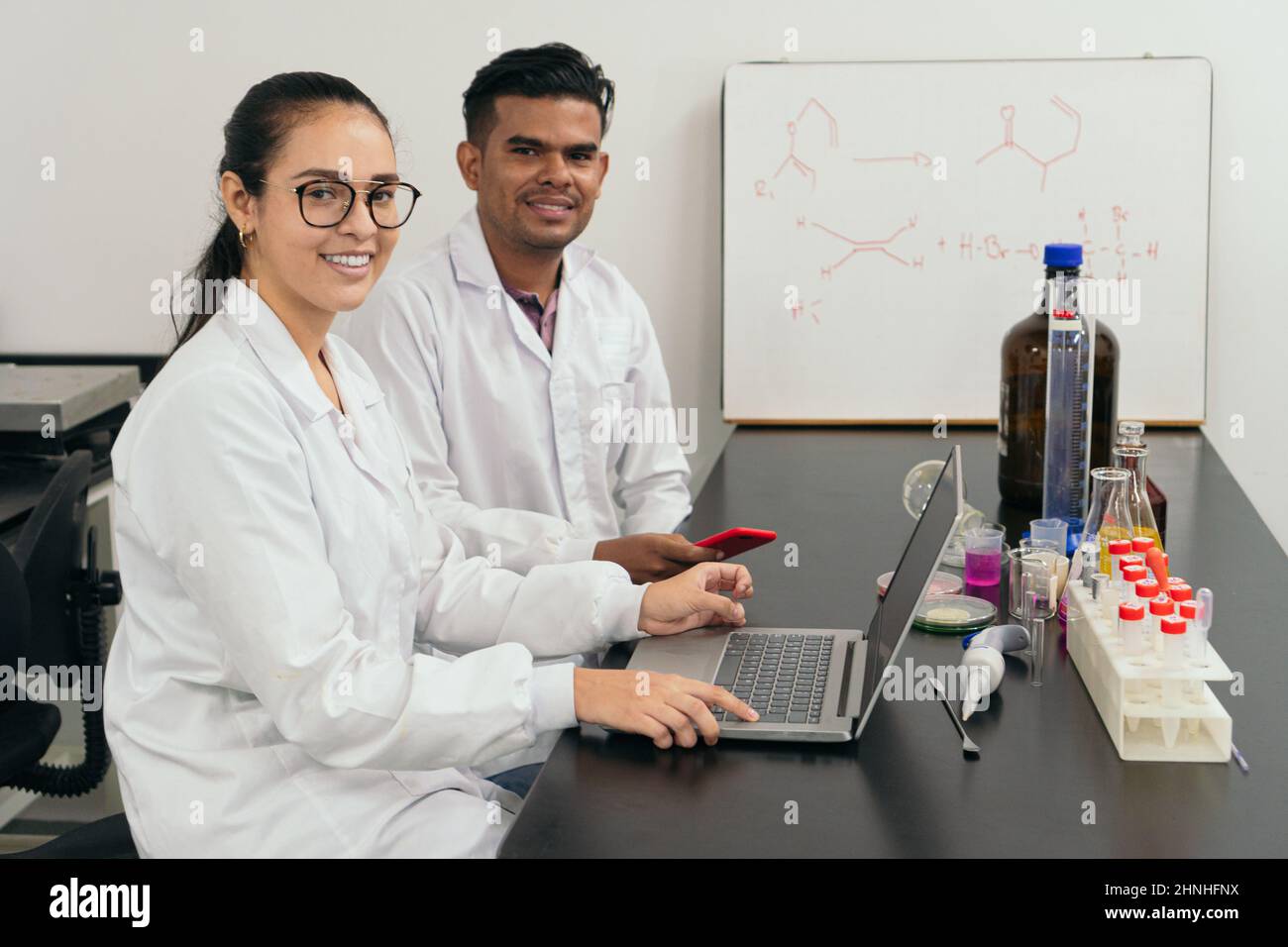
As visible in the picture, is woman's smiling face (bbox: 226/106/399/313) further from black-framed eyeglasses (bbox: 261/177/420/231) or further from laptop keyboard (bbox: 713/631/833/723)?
laptop keyboard (bbox: 713/631/833/723)

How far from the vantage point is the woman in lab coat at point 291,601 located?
126 cm

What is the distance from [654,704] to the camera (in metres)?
1.25

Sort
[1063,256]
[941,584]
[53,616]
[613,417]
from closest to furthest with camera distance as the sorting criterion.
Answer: [941,584] → [1063,256] → [53,616] → [613,417]

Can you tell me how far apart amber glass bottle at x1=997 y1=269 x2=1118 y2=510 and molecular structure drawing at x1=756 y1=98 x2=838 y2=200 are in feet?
2.71

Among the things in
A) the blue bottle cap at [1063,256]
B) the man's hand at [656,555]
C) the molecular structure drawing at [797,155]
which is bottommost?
the man's hand at [656,555]

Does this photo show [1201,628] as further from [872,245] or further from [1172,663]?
[872,245]

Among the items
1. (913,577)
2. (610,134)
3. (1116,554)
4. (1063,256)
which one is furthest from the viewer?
(610,134)

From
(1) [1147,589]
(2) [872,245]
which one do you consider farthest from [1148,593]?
(2) [872,245]

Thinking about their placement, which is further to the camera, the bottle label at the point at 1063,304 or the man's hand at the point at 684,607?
the bottle label at the point at 1063,304

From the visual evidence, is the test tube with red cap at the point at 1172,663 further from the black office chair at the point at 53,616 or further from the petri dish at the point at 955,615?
the black office chair at the point at 53,616

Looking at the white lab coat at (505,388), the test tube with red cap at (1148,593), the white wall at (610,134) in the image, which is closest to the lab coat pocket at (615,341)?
the white lab coat at (505,388)

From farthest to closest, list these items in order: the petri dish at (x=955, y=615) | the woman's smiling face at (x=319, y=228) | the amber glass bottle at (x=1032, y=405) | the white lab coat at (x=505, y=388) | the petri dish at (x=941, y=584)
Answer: the white lab coat at (x=505, y=388)
the amber glass bottle at (x=1032, y=405)
the petri dish at (x=941, y=584)
the petri dish at (x=955, y=615)
the woman's smiling face at (x=319, y=228)

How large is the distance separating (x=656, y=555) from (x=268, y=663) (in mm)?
624

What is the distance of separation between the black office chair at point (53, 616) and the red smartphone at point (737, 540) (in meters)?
0.95
